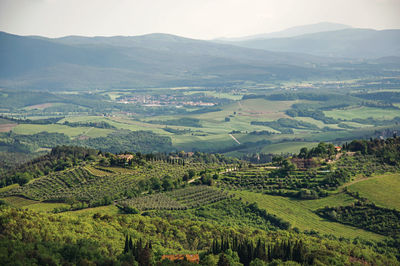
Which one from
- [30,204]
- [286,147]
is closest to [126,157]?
[30,204]

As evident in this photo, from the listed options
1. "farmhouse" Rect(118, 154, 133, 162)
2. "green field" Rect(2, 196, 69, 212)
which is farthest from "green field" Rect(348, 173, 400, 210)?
"green field" Rect(2, 196, 69, 212)

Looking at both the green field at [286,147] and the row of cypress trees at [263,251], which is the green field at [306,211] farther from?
the green field at [286,147]

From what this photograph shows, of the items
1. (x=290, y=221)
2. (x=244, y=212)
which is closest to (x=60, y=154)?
(x=244, y=212)

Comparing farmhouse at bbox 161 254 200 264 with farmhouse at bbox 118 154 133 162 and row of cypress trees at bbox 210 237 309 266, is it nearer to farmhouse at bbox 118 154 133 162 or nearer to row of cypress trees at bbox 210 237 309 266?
row of cypress trees at bbox 210 237 309 266

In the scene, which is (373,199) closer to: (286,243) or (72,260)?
(286,243)

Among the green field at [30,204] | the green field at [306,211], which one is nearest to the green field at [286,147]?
the green field at [306,211]
